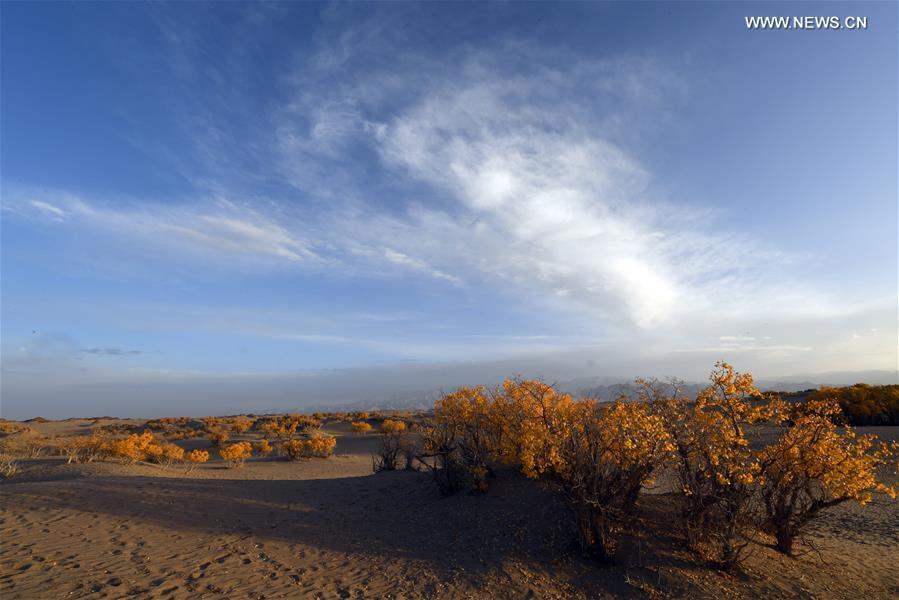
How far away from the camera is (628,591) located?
7.28 meters

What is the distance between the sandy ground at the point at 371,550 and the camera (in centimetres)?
737

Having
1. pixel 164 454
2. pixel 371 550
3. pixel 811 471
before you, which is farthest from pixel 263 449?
pixel 811 471

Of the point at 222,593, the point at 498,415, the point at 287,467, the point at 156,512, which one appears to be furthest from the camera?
the point at 287,467

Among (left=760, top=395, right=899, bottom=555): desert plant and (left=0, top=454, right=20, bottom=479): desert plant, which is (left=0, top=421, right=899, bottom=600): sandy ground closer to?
(left=760, top=395, right=899, bottom=555): desert plant

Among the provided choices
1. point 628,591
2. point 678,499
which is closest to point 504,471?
point 678,499

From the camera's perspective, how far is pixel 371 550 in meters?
9.19

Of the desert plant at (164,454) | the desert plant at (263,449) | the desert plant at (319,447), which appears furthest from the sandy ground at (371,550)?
the desert plant at (263,449)

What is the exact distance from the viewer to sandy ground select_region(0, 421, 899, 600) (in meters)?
7.37

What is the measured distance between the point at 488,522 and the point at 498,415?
9.41 feet

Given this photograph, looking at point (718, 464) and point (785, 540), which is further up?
point (718, 464)

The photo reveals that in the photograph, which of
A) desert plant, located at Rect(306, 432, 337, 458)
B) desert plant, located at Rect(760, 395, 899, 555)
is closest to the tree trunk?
desert plant, located at Rect(760, 395, 899, 555)

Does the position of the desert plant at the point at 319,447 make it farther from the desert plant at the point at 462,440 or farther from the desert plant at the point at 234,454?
the desert plant at the point at 462,440

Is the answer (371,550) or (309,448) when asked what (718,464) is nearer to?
(371,550)

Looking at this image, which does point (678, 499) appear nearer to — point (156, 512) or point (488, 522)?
point (488, 522)
